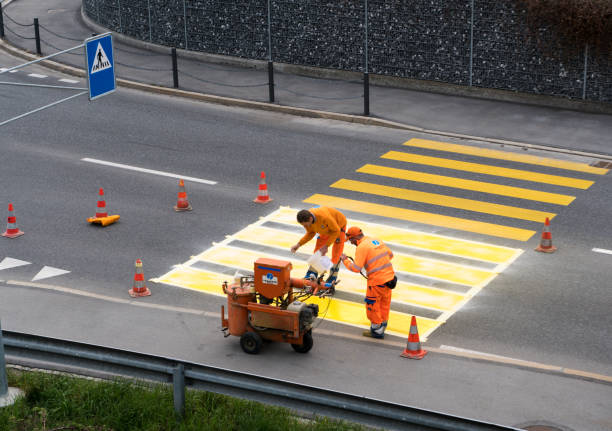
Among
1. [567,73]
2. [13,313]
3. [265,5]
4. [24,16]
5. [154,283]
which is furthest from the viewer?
[24,16]

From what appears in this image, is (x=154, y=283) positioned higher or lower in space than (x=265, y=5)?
lower

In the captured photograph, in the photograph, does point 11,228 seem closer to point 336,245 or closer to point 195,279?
point 195,279

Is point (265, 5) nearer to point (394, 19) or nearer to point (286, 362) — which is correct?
point (394, 19)

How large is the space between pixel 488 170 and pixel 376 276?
768cm

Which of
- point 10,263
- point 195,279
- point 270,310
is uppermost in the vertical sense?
point 270,310

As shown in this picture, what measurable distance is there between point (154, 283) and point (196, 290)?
29.0 inches

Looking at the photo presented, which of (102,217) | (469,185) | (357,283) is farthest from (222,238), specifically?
(469,185)

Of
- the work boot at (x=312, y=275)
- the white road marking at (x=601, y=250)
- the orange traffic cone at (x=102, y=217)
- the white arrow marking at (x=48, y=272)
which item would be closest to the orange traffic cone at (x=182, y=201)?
the orange traffic cone at (x=102, y=217)

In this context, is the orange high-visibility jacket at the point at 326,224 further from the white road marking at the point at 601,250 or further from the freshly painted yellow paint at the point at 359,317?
→ the white road marking at the point at 601,250

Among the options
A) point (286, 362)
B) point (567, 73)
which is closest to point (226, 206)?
point (286, 362)

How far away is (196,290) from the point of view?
15.7m

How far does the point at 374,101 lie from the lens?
2522 cm

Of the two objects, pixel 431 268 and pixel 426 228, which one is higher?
pixel 426 228

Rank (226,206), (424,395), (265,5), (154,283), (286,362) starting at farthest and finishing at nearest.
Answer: (265,5) → (226,206) → (154,283) → (286,362) → (424,395)
